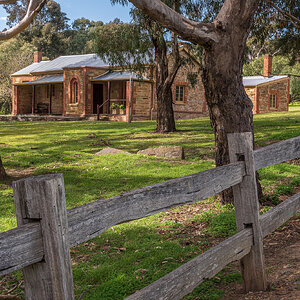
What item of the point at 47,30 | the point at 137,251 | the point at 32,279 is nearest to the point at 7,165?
the point at 137,251

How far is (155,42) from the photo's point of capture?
20.0m

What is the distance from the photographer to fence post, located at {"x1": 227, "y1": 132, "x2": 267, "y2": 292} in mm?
3721

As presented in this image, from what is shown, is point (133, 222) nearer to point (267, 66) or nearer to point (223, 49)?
point (223, 49)

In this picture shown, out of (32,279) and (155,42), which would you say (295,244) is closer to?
(32,279)

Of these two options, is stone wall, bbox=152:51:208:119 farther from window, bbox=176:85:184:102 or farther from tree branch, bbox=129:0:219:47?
tree branch, bbox=129:0:219:47

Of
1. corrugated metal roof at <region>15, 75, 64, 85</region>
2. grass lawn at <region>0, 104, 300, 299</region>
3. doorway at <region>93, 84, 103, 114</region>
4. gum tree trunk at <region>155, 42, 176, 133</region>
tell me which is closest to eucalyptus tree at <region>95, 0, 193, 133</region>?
gum tree trunk at <region>155, 42, 176, 133</region>

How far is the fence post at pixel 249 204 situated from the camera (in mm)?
3721

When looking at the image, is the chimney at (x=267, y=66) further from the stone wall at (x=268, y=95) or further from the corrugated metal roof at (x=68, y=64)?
the corrugated metal roof at (x=68, y=64)

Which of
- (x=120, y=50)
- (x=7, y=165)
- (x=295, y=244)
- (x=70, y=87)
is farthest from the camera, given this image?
(x=70, y=87)

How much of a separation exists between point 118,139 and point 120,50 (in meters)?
5.96

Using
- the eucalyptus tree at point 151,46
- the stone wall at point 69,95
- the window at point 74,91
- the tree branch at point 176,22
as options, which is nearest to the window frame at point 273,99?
the stone wall at point 69,95

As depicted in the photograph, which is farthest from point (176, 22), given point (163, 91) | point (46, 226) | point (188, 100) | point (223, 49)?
point (188, 100)

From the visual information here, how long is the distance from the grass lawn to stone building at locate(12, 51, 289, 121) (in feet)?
47.1

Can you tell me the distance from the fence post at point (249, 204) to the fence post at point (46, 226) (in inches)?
83.4
